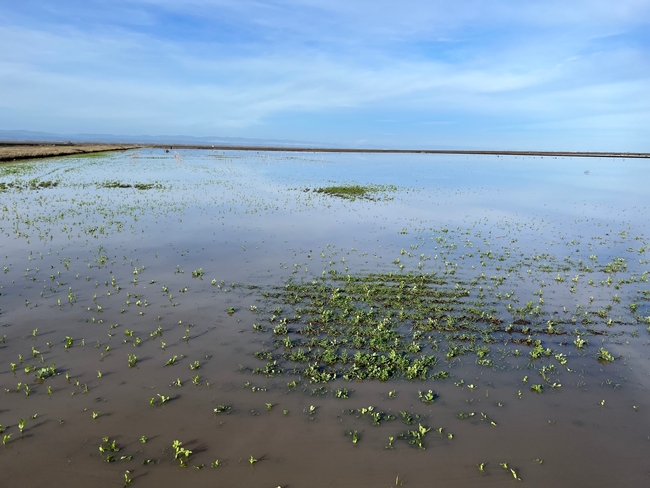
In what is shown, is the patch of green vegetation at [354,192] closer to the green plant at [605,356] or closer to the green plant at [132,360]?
the green plant at [605,356]

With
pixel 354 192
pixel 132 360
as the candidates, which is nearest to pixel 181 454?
pixel 132 360

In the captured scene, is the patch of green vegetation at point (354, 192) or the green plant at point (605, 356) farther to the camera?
the patch of green vegetation at point (354, 192)

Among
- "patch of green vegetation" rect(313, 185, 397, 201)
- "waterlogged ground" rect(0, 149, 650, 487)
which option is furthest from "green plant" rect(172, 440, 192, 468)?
"patch of green vegetation" rect(313, 185, 397, 201)

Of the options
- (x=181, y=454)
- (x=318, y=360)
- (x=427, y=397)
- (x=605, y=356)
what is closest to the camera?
(x=181, y=454)

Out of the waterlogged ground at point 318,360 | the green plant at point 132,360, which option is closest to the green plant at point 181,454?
the waterlogged ground at point 318,360

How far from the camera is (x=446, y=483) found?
6852 millimetres

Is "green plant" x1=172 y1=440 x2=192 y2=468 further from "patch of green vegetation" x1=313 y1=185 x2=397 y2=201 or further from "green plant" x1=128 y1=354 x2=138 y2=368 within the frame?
"patch of green vegetation" x1=313 y1=185 x2=397 y2=201

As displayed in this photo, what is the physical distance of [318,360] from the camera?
10.3m

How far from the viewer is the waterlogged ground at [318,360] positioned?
7.20 m

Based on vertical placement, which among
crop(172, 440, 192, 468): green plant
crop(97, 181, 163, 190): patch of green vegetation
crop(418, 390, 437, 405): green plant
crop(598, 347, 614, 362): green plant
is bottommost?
crop(172, 440, 192, 468): green plant

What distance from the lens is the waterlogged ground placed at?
23.6ft

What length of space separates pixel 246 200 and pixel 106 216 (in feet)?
41.7

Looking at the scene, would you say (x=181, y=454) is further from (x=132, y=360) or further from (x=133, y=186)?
(x=133, y=186)

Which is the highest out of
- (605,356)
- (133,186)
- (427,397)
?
(133,186)
